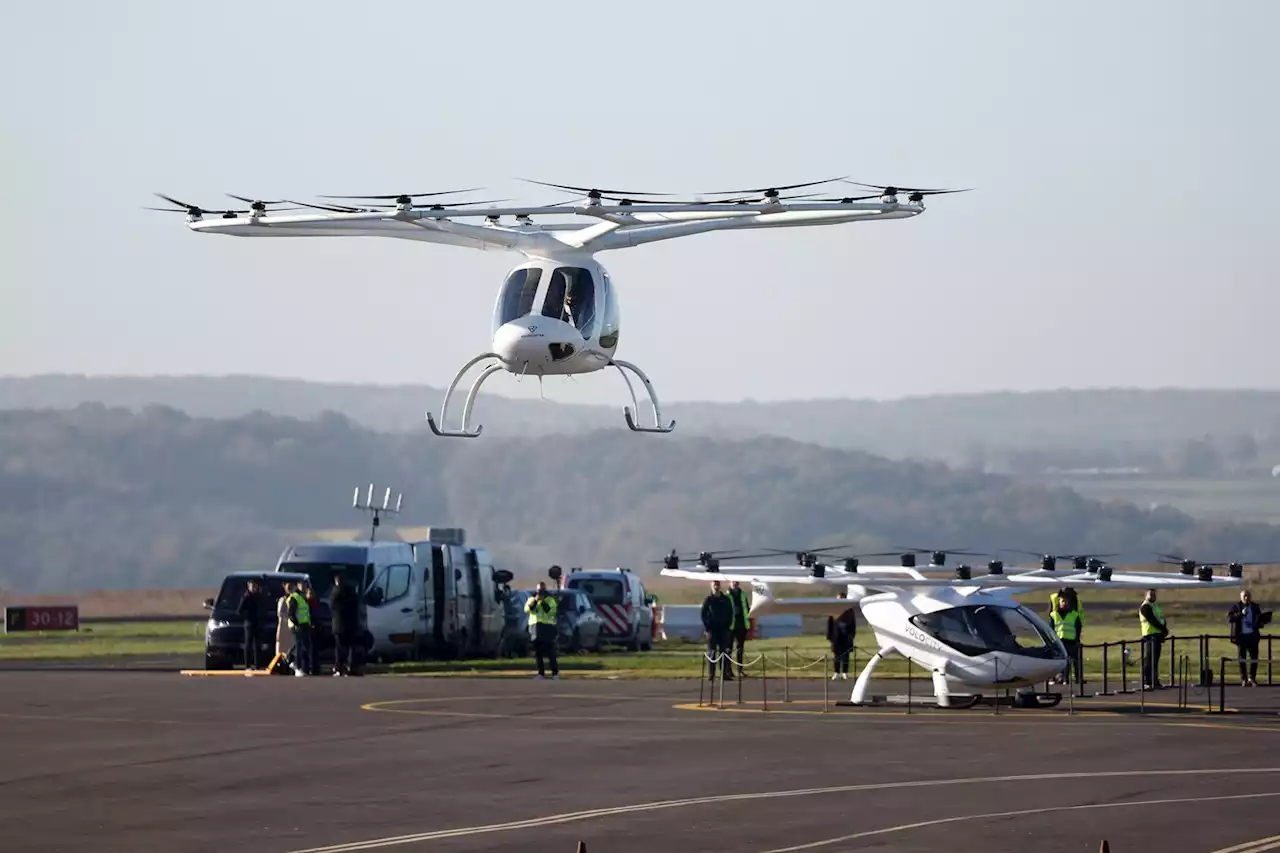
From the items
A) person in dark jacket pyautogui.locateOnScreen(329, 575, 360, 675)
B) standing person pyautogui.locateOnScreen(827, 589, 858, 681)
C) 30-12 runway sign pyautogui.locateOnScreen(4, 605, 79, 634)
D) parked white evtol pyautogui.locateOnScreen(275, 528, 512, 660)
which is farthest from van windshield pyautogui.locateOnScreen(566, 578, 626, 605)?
30-12 runway sign pyautogui.locateOnScreen(4, 605, 79, 634)

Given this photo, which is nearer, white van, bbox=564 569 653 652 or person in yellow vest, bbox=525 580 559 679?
person in yellow vest, bbox=525 580 559 679

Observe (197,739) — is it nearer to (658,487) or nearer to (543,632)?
(543,632)

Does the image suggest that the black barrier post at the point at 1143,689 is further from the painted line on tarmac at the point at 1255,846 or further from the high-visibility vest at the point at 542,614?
the painted line on tarmac at the point at 1255,846

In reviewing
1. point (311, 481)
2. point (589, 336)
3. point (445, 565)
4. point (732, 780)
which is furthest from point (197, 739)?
point (311, 481)

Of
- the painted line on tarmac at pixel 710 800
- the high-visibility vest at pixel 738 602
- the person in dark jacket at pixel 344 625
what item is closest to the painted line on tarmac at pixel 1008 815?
the painted line on tarmac at pixel 710 800

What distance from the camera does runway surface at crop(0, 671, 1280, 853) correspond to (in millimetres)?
15852

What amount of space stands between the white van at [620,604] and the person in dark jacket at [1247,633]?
18164 mm

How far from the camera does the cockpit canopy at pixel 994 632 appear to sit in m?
26.8

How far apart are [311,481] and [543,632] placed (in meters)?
112

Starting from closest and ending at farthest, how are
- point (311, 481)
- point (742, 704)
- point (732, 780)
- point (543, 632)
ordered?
1. point (732, 780)
2. point (742, 704)
3. point (543, 632)
4. point (311, 481)

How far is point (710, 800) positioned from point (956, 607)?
9.77 m

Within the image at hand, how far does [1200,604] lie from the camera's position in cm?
8250

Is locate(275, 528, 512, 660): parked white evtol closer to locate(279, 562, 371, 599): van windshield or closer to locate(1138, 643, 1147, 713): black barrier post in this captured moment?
locate(279, 562, 371, 599): van windshield

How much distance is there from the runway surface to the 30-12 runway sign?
3310 cm
